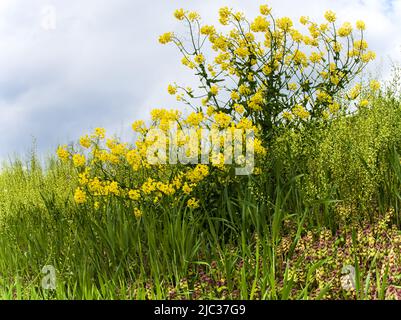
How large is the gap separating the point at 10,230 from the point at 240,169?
2693 millimetres

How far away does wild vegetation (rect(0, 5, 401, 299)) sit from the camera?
3.41 meters

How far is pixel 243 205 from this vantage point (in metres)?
3.82

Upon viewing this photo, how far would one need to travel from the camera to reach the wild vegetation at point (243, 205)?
11.2 ft

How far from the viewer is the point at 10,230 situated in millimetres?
5523

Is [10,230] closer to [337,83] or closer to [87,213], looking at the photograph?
[87,213]
